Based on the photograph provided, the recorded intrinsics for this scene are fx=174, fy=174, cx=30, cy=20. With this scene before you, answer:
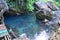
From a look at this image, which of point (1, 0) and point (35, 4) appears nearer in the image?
point (1, 0)

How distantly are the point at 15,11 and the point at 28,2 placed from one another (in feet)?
8.46

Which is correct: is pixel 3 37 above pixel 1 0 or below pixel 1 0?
below

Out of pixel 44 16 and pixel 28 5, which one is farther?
pixel 28 5

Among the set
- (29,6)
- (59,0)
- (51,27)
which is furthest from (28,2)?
(59,0)

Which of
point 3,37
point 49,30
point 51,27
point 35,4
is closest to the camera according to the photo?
point 3,37

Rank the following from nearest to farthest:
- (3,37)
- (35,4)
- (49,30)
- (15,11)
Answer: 1. (3,37)
2. (49,30)
3. (15,11)
4. (35,4)

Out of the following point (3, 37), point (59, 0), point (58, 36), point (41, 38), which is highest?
point (58, 36)

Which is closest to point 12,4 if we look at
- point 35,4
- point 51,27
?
point 35,4

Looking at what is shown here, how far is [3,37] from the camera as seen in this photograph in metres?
9.17

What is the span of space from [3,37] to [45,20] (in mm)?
9926

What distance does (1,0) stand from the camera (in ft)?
38.1

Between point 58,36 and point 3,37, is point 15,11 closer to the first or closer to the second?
point 3,37

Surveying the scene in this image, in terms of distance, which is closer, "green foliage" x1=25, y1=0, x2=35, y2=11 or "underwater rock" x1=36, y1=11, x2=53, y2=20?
"underwater rock" x1=36, y1=11, x2=53, y2=20

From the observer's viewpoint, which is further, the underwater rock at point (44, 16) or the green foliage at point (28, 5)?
the green foliage at point (28, 5)
